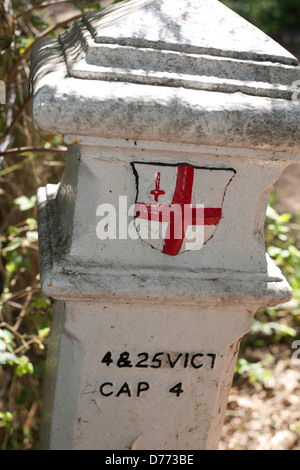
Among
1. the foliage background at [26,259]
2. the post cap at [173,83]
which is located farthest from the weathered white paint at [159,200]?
the foliage background at [26,259]

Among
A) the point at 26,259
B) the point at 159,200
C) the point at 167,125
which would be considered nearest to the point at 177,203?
the point at 159,200

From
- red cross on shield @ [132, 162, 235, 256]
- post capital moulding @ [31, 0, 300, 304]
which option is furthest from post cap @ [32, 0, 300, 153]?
red cross on shield @ [132, 162, 235, 256]

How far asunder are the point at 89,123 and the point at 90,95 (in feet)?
0.21

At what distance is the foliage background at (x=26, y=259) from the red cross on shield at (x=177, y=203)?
616 mm

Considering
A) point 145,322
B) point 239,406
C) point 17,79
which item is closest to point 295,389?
point 239,406

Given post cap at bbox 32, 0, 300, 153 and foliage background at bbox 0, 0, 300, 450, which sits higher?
post cap at bbox 32, 0, 300, 153

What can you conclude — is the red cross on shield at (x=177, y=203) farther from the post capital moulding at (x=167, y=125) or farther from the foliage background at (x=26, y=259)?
the foliage background at (x=26, y=259)

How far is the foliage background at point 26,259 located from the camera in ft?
7.01

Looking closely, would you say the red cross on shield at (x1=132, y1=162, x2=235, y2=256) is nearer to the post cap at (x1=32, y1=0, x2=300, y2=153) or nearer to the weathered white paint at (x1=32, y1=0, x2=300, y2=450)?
the weathered white paint at (x1=32, y1=0, x2=300, y2=450)

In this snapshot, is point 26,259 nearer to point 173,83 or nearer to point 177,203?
point 177,203

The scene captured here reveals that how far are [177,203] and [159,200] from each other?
5 cm

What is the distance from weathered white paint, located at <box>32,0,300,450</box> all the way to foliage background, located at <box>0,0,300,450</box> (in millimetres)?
374

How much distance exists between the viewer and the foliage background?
2.14m

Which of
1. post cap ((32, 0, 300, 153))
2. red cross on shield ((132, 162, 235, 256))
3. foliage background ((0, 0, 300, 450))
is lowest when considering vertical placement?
foliage background ((0, 0, 300, 450))
